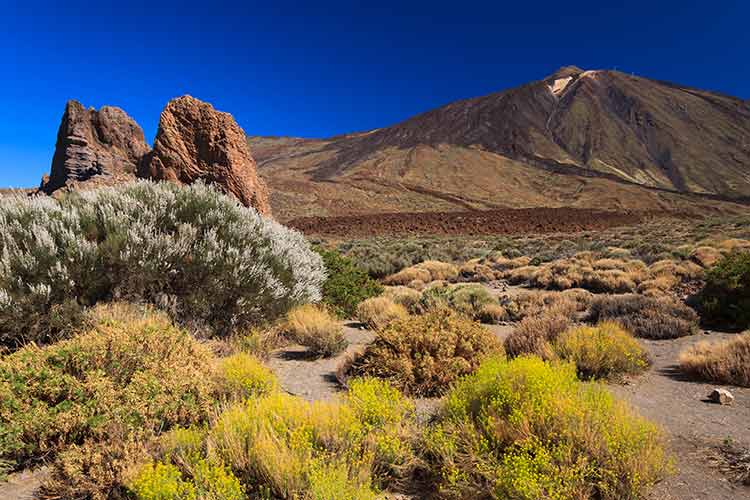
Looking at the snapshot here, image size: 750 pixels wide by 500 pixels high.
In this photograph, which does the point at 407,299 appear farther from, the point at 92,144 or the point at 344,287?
the point at 92,144

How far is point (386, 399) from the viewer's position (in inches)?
138

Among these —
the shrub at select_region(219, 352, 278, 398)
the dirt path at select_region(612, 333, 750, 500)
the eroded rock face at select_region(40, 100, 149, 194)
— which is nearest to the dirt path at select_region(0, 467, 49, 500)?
the shrub at select_region(219, 352, 278, 398)

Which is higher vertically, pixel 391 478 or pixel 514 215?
pixel 514 215

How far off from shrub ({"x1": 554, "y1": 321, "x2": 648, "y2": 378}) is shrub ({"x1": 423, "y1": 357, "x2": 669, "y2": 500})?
75.8 inches

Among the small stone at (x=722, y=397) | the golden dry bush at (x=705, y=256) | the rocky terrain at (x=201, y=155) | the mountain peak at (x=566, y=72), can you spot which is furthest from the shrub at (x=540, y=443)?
the mountain peak at (x=566, y=72)

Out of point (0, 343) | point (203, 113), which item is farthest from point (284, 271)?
point (203, 113)

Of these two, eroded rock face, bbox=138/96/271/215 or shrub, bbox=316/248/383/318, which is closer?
shrub, bbox=316/248/383/318

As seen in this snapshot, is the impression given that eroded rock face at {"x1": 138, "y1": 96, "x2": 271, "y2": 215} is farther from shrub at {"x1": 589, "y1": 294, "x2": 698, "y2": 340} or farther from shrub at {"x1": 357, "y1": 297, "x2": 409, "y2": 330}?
shrub at {"x1": 589, "y1": 294, "x2": 698, "y2": 340}

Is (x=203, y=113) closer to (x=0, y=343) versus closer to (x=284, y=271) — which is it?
(x=284, y=271)

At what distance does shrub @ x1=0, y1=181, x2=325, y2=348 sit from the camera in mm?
4902

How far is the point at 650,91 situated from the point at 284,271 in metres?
193

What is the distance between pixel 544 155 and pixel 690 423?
411 feet

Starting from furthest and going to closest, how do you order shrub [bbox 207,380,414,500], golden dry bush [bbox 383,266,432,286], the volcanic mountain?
the volcanic mountain
golden dry bush [bbox 383,266,432,286]
shrub [bbox 207,380,414,500]

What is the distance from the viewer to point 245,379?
412 centimetres
